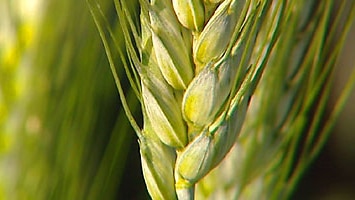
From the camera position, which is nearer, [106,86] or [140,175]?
[106,86]

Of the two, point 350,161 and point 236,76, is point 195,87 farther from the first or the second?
point 350,161

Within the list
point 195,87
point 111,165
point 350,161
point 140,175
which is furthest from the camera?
point 350,161

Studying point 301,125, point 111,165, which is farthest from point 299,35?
point 111,165

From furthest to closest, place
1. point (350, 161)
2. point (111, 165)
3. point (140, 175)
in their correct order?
1. point (350, 161)
2. point (140, 175)
3. point (111, 165)

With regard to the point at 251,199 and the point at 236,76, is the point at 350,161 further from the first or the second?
the point at 236,76

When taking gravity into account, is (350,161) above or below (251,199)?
below

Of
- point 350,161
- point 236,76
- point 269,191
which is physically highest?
point 236,76

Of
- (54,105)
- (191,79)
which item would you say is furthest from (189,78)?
(54,105)

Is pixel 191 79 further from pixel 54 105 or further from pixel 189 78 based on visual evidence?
pixel 54 105
